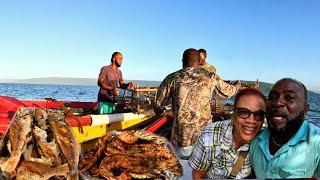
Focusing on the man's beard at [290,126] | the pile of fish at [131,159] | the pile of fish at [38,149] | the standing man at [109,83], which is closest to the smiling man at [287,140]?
the man's beard at [290,126]

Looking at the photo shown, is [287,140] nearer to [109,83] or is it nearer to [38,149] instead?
[38,149]

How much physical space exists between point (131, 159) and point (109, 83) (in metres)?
5.88

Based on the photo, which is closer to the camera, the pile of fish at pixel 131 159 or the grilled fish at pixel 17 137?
the grilled fish at pixel 17 137

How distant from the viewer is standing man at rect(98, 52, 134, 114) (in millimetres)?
8211

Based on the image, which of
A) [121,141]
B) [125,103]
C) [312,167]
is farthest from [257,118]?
[125,103]

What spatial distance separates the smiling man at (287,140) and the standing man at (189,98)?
1985 mm

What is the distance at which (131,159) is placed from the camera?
2.57 metres

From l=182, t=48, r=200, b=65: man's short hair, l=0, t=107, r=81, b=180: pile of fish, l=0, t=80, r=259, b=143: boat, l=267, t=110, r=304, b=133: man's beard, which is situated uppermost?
l=182, t=48, r=200, b=65: man's short hair

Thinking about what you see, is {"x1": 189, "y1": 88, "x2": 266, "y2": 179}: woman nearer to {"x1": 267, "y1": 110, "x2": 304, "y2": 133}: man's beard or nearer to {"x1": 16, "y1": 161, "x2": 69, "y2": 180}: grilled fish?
{"x1": 267, "y1": 110, "x2": 304, "y2": 133}: man's beard

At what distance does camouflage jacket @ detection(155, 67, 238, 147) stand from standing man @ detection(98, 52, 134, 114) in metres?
3.36

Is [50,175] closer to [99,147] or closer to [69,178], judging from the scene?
[69,178]

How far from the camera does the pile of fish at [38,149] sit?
2.17 metres

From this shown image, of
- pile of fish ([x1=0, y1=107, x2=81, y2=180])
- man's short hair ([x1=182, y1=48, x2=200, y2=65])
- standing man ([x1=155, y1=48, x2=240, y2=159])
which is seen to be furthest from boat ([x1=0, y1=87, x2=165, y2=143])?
pile of fish ([x1=0, y1=107, x2=81, y2=180])

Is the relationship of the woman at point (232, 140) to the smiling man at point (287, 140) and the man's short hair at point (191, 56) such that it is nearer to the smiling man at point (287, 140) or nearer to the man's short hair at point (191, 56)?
the smiling man at point (287, 140)
